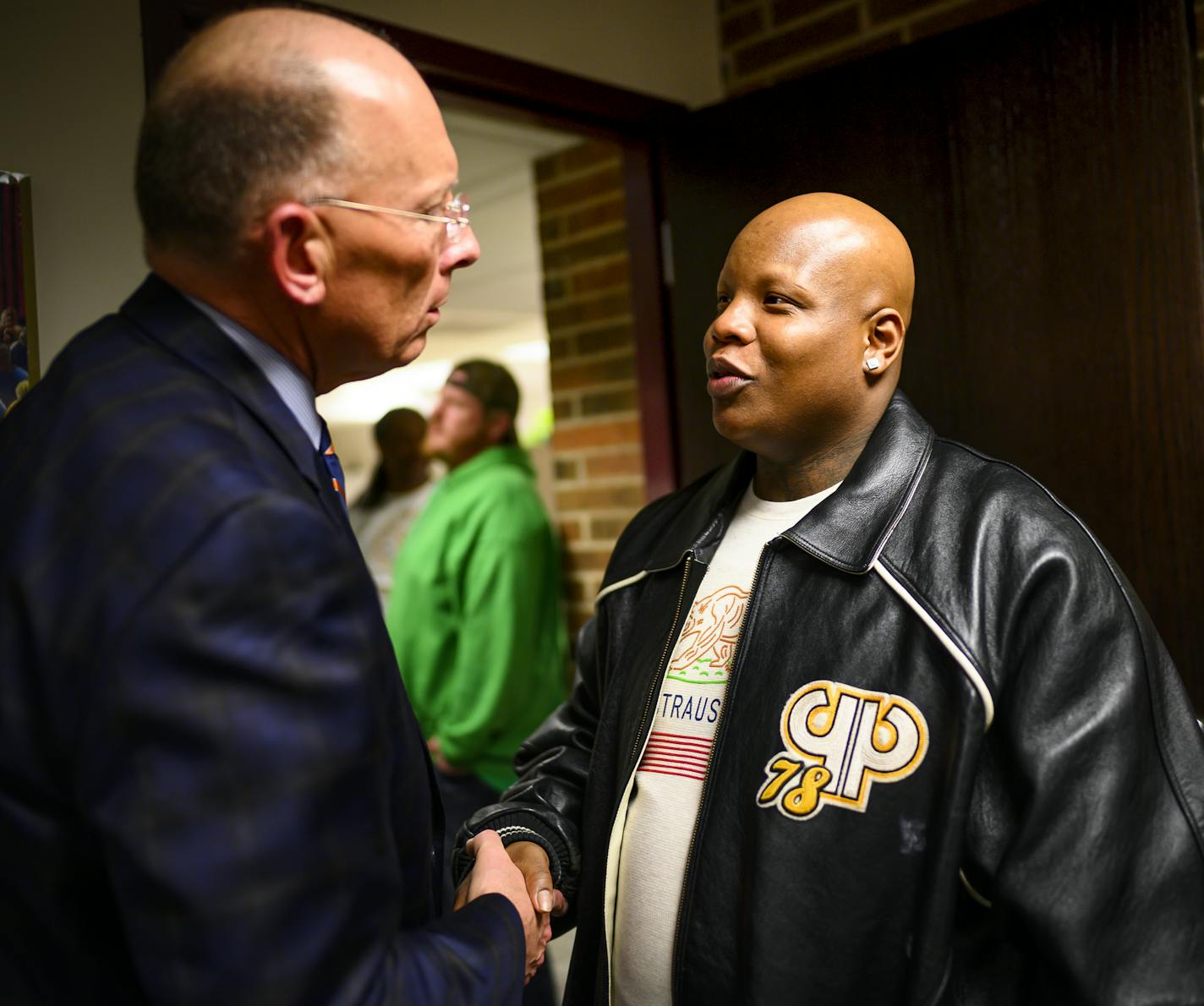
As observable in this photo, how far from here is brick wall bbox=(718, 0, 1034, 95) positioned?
6.86 ft

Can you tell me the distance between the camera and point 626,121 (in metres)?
2.40

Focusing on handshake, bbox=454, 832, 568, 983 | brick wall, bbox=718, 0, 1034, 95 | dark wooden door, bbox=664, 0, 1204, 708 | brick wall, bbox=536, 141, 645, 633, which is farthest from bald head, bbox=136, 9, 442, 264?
brick wall, bbox=536, 141, 645, 633

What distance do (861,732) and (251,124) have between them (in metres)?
0.87

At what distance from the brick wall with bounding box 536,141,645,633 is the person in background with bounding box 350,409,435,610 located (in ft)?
2.11

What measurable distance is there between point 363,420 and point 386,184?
32.2 feet

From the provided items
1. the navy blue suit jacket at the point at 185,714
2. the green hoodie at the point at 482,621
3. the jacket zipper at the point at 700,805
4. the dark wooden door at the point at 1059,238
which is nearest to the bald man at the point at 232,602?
the navy blue suit jacket at the point at 185,714

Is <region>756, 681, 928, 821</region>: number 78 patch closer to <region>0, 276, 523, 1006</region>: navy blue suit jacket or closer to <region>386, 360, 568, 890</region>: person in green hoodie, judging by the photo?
<region>0, 276, 523, 1006</region>: navy blue suit jacket

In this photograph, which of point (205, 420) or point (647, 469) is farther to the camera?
point (647, 469)

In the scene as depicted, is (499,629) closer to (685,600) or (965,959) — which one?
(685,600)

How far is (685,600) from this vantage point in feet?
4.57

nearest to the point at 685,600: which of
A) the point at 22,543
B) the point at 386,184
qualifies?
the point at 386,184

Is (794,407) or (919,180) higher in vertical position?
(919,180)

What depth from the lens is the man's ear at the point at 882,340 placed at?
134cm

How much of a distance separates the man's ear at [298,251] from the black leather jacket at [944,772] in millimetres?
668
